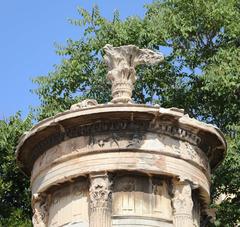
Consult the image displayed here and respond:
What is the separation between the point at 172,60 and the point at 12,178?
19.7 ft

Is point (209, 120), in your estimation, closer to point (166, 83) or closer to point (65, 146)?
point (166, 83)

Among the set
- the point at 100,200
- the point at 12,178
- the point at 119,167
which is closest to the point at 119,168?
the point at 119,167

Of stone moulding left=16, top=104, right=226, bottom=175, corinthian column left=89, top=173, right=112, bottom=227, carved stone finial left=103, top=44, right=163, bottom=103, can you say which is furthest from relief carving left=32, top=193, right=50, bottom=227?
carved stone finial left=103, top=44, right=163, bottom=103

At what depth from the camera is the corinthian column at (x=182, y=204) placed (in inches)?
551

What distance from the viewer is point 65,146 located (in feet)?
47.8

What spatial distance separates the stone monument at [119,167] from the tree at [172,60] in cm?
716

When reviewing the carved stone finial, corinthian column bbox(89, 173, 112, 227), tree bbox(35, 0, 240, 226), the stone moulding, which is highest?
tree bbox(35, 0, 240, 226)

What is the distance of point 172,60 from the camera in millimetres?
23844

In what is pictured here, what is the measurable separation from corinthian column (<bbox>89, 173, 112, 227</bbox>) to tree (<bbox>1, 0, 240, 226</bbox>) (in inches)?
319

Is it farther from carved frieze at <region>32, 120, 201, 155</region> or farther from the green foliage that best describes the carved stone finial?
the green foliage

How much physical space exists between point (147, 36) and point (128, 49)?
823cm

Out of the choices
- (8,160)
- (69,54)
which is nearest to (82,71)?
(69,54)

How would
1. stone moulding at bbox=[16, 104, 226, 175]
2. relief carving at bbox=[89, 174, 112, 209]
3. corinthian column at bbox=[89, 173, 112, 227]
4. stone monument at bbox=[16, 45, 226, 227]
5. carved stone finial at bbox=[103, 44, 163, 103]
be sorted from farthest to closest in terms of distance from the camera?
1. carved stone finial at bbox=[103, 44, 163, 103]
2. stone moulding at bbox=[16, 104, 226, 175]
3. stone monument at bbox=[16, 45, 226, 227]
4. relief carving at bbox=[89, 174, 112, 209]
5. corinthian column at bbox=[89, 173, 112, 227]

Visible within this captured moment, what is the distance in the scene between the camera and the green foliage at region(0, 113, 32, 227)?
843 inches
